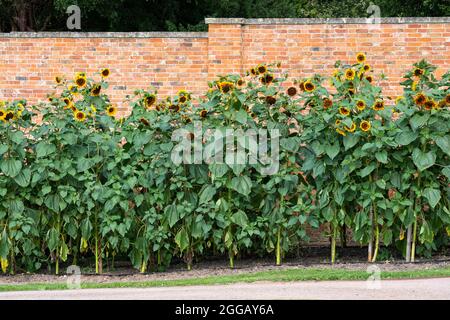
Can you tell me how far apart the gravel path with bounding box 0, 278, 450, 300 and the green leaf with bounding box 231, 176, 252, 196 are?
1.11m

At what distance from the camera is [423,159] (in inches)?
353

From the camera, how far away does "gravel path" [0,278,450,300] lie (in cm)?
768

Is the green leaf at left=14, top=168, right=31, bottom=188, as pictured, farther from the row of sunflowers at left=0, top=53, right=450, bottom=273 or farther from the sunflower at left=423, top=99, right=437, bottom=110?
the sunflower at left=423, top=99, right=437, bottom=110

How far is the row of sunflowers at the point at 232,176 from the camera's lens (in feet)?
29.9

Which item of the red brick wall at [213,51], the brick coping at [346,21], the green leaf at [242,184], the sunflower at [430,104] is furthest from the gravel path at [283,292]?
the brick coping at [346,21]

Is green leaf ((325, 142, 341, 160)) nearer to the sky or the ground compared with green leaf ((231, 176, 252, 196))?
nearer to the sky

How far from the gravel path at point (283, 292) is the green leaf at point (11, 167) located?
1418mm

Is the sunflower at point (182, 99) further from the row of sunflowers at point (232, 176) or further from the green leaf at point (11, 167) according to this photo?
the green leaf at point (11, 167)

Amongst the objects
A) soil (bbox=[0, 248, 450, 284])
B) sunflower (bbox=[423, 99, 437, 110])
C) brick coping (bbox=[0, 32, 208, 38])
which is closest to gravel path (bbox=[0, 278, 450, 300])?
soil (bbox=[0, 248, 450, 284])

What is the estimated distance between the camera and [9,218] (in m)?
9.23

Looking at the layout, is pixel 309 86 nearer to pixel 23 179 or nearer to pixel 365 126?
pixel 365 126

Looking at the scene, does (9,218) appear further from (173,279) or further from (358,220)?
(358,220)

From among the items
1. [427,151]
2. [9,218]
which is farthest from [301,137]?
[9,218]

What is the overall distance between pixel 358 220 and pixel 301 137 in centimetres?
109
